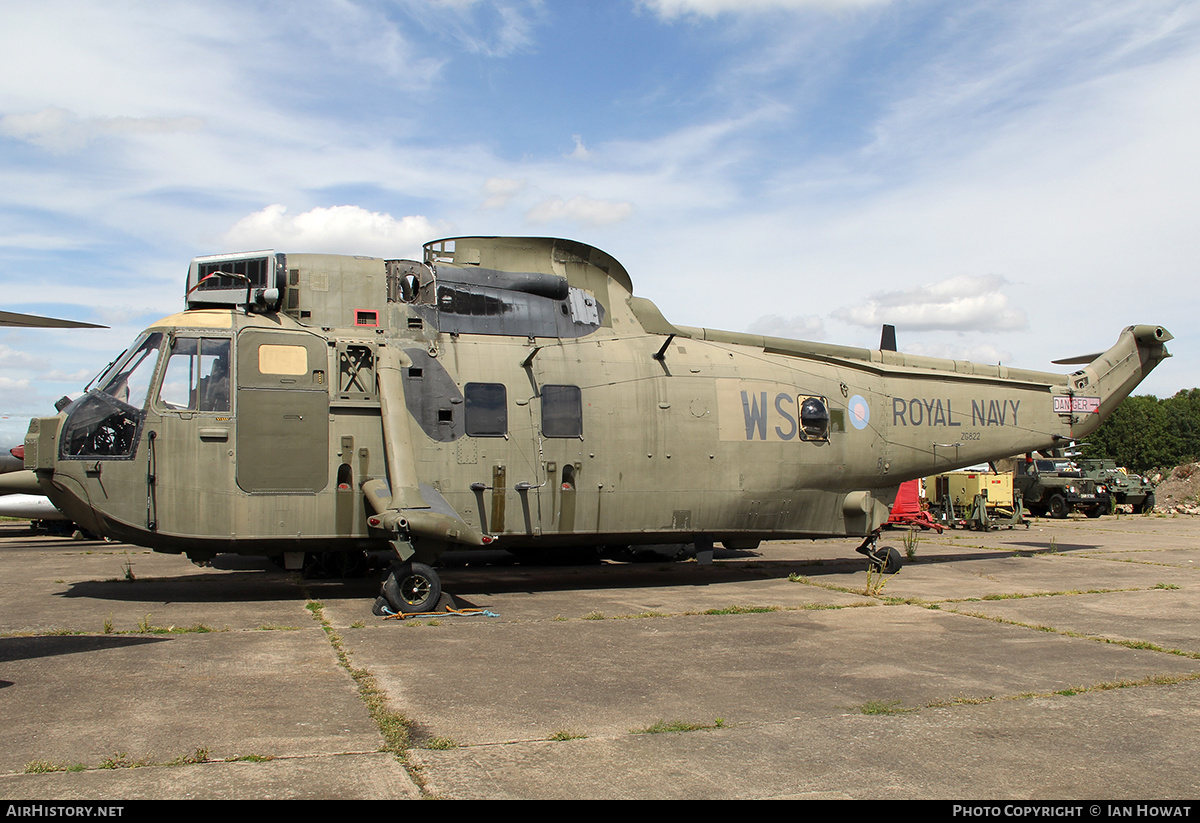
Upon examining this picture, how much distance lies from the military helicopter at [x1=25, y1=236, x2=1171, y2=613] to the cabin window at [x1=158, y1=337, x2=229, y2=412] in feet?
0.08

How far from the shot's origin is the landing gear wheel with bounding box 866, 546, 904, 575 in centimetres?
1328

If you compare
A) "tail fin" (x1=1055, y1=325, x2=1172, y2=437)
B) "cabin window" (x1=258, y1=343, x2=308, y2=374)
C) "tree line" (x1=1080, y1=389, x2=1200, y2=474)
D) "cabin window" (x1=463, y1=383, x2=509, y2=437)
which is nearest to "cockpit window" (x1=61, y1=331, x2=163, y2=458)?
"cabin window" (x1=258, y1=343, x2=308, y2=374)

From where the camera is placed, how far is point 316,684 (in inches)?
252

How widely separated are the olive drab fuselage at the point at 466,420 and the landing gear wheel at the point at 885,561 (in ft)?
1.87

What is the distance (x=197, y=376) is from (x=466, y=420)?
3.16 meters

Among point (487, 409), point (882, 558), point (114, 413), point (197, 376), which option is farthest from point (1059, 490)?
point (114, 413)

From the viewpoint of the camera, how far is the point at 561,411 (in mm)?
11180

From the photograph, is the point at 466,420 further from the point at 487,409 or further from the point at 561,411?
the point at 561,411

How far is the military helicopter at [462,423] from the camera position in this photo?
380 inches

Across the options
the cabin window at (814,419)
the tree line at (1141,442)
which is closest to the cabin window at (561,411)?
the cabin window at (814,419)

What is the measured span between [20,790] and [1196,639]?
959 cm

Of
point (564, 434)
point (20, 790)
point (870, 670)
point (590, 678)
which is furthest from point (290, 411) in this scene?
point (870, 670)

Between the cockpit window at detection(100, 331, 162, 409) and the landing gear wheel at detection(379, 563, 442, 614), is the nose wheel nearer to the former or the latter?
the landing gear wheel at detection(379, 563, 442, 614)

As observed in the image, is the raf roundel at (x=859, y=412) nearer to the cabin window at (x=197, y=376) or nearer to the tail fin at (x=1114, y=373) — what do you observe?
the tail fin at (x=1114, y=373)
